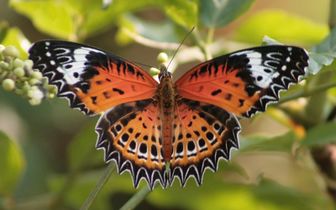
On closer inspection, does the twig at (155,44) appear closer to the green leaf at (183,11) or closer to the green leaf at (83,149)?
the green leaf at (183,11)

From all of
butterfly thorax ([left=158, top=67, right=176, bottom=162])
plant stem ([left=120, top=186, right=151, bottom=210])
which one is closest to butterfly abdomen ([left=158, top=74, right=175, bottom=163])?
butterfly thorax ([left=158, top=67, right=176, bottom=162])

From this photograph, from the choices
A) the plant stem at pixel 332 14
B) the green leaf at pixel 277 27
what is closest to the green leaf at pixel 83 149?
the green leaf at pixel 277 27

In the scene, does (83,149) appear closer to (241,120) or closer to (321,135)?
(241,120)

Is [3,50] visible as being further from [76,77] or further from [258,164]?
[258,164]

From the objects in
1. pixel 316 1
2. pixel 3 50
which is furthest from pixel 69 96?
pixel 316 1

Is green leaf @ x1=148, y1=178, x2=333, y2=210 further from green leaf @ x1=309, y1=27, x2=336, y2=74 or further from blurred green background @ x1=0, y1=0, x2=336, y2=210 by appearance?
green leaf @ x1=309, y1=27, x2=336, y2=74

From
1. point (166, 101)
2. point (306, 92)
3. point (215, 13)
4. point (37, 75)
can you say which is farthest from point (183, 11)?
point (37, 75)
